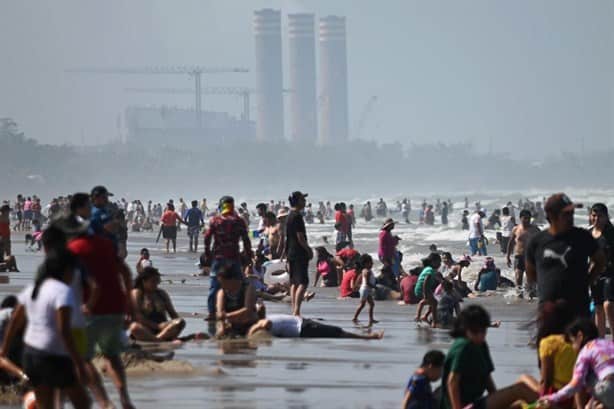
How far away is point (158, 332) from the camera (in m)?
12.5

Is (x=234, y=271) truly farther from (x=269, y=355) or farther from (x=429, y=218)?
(x=429, y=218)

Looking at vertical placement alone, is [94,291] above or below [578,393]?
above

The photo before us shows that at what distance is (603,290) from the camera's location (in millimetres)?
12891

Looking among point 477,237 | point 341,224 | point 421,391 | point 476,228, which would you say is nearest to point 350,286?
point 341,224

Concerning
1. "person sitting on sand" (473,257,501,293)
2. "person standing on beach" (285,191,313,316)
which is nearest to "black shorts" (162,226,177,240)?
"person sitting on sand" (473,257,501,293)

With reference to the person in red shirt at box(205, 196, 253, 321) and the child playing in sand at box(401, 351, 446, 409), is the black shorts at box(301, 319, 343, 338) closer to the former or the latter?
the person in red shirt at box(205, 196, 253, 321)

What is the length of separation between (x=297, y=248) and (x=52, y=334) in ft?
27.0

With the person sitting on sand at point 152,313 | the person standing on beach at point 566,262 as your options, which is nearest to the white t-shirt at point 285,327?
the person sitting on sand at point 152,313

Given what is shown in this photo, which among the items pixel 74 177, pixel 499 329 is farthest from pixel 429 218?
pixel 74 177

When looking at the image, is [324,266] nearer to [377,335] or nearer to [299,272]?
[299,272]

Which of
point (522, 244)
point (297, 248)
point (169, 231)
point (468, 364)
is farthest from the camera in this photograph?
point (169, 231)

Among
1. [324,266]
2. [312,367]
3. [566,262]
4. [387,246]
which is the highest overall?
[566,262]

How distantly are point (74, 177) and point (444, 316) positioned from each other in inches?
6740

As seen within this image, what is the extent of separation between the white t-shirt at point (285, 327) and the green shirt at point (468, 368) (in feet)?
16.3
